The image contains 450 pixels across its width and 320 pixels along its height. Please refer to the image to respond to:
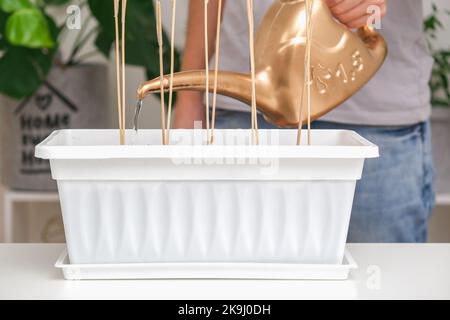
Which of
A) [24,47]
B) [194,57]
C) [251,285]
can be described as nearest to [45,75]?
[24,47]

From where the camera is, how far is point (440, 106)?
5.93 ft

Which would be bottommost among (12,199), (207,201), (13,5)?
(12,199)

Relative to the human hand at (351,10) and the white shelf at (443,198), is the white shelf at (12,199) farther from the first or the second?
the human hand at (351,10)

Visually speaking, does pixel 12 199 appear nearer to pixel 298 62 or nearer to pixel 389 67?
pixel 389 67

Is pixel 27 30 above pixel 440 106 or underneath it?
above

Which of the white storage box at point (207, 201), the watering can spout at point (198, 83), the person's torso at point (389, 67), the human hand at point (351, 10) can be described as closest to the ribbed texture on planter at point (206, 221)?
the white storage box at point (207, 201)

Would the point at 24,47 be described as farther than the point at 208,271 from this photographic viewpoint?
Yes

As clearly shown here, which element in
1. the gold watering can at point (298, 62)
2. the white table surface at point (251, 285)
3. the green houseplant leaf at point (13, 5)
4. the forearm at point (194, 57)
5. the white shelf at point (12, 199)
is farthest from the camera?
the white shelf at point (12, 199)

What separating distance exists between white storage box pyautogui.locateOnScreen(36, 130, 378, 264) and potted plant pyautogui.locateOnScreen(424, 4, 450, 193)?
4.01ft

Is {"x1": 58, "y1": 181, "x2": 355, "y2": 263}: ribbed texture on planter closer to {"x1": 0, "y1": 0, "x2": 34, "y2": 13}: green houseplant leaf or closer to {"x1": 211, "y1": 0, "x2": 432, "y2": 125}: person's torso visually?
{"x1": 211, "y1": 0, "x2": 432, "y2": 125}: person's torso

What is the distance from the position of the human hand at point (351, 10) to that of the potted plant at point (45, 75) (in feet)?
3.06

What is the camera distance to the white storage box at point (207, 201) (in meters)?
0.58

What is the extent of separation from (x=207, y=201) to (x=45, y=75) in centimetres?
115

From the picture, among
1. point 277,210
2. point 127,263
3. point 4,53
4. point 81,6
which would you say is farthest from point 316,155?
point 81,6
